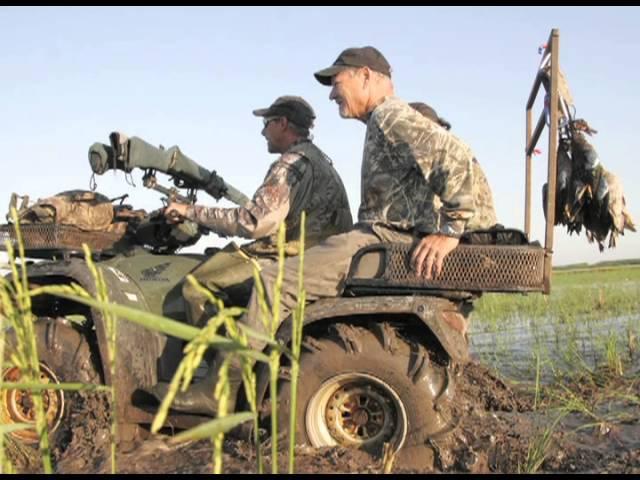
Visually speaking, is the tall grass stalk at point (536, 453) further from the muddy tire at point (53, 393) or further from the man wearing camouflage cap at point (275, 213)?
the muddy tire at point (53, 393)

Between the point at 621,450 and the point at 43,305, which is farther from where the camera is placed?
the point at 43,305

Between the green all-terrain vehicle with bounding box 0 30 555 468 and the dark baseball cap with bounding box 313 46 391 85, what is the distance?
3.99 ft

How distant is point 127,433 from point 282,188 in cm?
170

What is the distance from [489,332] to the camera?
35.2 feet

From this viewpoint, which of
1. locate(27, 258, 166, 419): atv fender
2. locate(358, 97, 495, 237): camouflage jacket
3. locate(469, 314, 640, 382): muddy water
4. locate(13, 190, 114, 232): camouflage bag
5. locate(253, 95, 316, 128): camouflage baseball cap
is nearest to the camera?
locate(358, 97, 495, 237): camouflage jacket

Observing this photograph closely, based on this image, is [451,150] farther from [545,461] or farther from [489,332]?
[489,332]

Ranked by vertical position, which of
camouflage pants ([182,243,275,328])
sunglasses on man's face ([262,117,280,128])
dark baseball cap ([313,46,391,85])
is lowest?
camouflage pants ([182,243,275,328])

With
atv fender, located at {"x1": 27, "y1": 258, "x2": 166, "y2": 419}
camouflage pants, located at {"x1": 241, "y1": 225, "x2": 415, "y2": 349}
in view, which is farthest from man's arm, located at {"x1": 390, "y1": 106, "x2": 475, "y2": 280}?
atv fender, located at {"x1": 27, "y1": 258, "x2": 166, "y2": 419}

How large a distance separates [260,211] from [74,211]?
130cm

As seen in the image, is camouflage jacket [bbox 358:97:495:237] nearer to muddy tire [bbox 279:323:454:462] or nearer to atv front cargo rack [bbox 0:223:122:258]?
muddy tire [bbox 279:323:454:462]

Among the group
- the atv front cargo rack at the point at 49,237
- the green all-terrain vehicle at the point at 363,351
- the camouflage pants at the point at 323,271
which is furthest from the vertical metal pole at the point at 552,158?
the atv front cargo rack at the point at 49,237

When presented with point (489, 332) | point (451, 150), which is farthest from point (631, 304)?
point (451, 150)

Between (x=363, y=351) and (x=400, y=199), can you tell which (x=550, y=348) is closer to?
(x=400, y=199)

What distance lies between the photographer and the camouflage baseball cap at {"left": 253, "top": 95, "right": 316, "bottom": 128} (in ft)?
15.8
